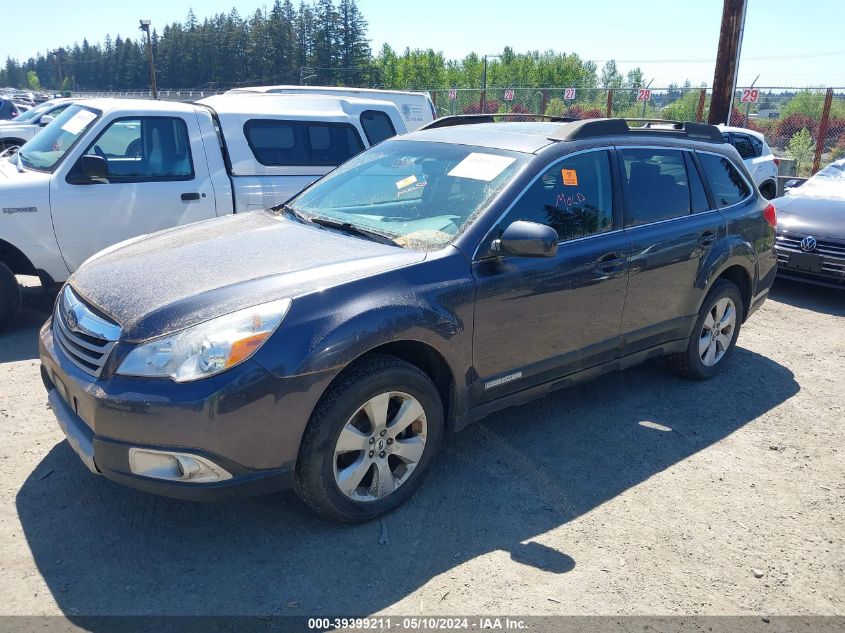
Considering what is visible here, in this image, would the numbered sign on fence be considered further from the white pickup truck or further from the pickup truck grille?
the pickup truck grille

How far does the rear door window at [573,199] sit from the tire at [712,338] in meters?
1.34

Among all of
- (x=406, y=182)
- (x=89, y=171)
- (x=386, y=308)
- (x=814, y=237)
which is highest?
(x=406, y=182)

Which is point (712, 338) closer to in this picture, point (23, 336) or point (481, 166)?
point (481, 166)

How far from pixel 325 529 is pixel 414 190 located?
6.28 ft

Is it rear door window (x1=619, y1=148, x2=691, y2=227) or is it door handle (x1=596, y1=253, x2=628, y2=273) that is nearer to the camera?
door handle (x1=596, y1=253, x2=628, y2=273)

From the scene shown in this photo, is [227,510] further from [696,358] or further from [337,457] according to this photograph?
[696,358]

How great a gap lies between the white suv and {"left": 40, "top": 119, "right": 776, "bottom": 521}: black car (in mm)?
6826

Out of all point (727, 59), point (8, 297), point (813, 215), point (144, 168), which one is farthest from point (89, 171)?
point (727, 59)

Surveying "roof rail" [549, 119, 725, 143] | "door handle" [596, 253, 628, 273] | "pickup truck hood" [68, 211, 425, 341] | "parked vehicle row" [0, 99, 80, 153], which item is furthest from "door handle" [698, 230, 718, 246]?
"parked vehicle row" [0, 99, 80, 153]

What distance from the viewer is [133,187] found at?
5.80 metres

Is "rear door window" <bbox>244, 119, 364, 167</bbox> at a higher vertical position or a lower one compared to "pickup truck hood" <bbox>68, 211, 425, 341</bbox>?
higher

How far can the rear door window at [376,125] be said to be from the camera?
279 inches

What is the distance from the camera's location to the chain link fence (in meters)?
17.0

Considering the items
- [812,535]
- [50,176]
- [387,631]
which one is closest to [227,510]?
[387,631]
